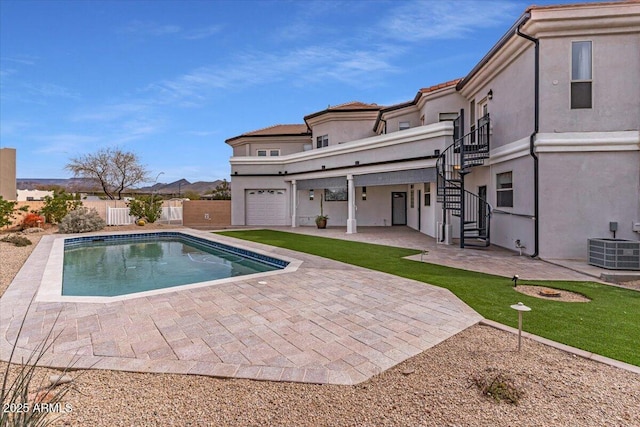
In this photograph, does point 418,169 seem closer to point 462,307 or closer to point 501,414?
point 462,307

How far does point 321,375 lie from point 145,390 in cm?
173

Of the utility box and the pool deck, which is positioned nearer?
the pool deck

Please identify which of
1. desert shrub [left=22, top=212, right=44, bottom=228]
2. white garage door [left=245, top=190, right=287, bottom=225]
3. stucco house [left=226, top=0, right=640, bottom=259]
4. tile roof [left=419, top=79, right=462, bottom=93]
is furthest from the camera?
white garage door [left=245, top=190, right=287, bottom=225]

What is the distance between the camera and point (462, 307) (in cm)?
556

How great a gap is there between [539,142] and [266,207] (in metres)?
17.2

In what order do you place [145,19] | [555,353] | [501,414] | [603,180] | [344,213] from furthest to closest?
1. [344,213]
2. [145,19]
3. [603,180]
4. [555,353]
5. [501,414]

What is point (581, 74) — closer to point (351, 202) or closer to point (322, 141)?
point (351, 202)

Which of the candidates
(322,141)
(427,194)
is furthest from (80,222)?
(427,194)

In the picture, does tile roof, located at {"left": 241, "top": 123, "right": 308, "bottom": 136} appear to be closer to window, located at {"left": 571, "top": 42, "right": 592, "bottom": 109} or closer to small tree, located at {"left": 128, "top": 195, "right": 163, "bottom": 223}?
small tree, located at {"left": 128, "top": 195, "right": 163, "bottom": 223}

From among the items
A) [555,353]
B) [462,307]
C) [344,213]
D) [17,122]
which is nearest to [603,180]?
[462,307]

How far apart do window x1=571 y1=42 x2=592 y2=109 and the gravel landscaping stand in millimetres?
8993

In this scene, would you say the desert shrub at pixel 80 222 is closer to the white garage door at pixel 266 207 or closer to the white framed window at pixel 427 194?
the white garage door at pixel 266 207

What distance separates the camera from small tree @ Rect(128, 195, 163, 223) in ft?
74.5

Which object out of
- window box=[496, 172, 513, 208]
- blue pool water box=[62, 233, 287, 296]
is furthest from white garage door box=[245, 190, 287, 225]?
window box=[496, 172, 513, 208]
